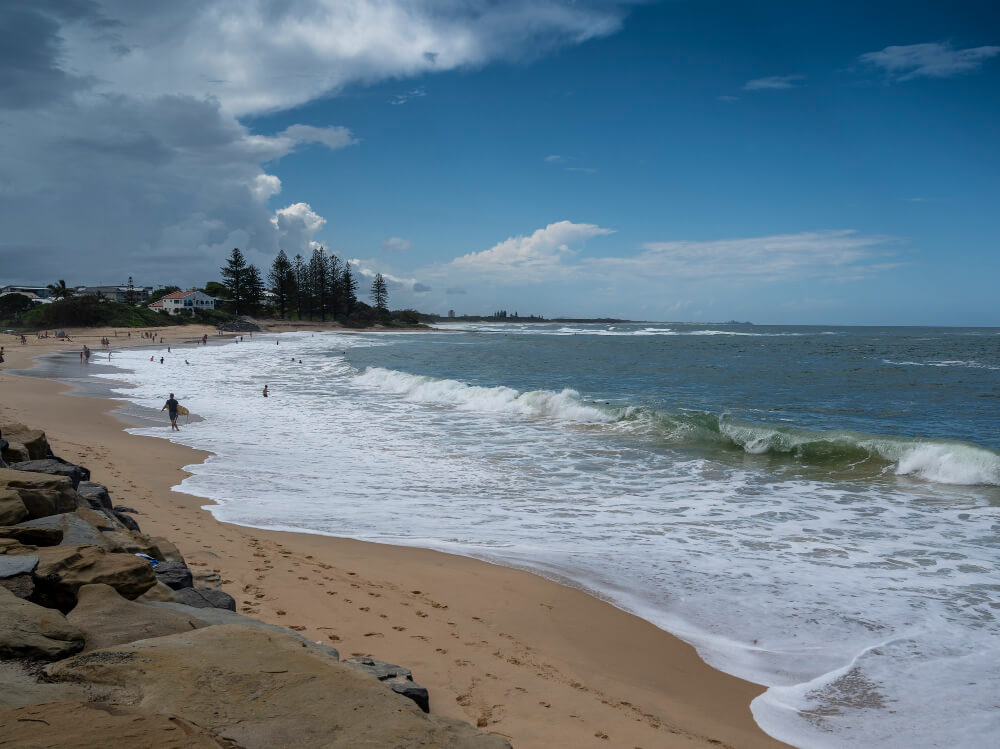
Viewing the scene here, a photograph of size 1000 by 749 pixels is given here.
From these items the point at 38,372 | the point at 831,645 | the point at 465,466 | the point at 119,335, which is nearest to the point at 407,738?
the point at 831,645

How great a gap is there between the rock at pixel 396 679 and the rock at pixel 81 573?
5.20 feet

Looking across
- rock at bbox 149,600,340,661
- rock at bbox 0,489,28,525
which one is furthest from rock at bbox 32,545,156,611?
rock at bbox 0,489,28,525

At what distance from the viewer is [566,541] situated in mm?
8195

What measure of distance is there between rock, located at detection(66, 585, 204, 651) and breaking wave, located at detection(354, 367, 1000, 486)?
13378mm

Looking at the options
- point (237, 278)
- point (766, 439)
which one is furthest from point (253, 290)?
point (766, 439)

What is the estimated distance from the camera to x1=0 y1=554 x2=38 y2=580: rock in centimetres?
353

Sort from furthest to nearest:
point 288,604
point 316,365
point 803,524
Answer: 1. point 316,365
2. point 803,524
3. point 288,604

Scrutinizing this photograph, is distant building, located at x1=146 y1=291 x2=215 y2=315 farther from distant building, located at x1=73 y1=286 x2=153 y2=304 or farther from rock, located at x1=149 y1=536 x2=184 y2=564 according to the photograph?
rock, located at x1=149 y1=536 x2=184 y2=564

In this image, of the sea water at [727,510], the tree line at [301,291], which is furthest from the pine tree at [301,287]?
the sea water at [727,510]

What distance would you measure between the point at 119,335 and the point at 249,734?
82.3 m

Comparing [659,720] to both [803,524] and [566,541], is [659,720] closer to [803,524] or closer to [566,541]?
[566,541]

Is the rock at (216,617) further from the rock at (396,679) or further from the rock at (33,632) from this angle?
the rock at (33,632)

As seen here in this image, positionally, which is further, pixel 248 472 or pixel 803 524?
pixel 248 472

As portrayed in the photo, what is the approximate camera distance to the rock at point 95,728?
1997 mm
